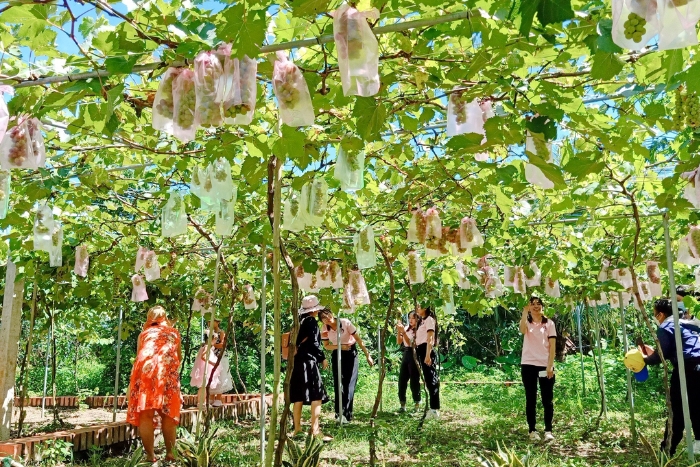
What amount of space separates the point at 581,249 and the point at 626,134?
3.71 m

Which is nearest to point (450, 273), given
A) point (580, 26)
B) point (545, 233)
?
point (545, 233)

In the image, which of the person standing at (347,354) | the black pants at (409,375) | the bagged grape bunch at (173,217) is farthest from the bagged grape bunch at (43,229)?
the black pants at (409,375)

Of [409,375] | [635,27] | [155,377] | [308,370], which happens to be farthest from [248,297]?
[635,27]

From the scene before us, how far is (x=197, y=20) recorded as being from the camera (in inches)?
65.0

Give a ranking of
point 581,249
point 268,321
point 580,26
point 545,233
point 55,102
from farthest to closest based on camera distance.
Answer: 1. point 268,321
2. point 581,249
3. point 545,233
4. point 55,102
5. point 580,26

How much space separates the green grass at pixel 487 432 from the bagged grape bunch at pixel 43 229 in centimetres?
206

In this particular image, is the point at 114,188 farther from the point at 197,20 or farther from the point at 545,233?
the point at 545,233

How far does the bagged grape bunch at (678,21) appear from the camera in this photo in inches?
41.3

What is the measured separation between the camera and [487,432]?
5.83 meters

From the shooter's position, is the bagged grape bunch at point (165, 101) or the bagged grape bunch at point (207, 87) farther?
the bagged grape bunch at point (165, 101)

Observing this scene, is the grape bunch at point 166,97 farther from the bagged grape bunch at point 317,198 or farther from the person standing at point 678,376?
the person standing at point 678,376

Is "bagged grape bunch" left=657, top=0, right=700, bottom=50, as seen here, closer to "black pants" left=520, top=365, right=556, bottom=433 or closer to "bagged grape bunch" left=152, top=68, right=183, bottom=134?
"bagged grape bunch" left=152, top=68, right=183, bottom=134

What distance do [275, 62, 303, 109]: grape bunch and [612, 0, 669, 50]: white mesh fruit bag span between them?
0.83 meters

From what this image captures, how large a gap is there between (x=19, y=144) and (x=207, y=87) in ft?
3.40
